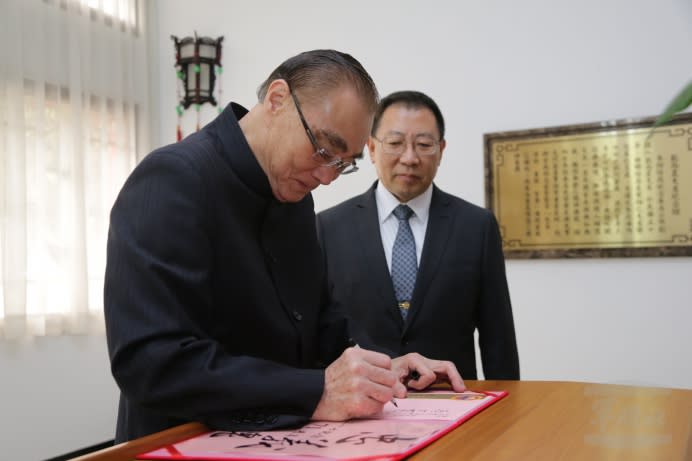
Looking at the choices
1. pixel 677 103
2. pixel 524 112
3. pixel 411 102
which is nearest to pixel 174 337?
pixel 677 103

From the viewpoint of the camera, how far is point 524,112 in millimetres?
4223

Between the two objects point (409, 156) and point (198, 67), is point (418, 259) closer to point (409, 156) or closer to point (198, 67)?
point (409, 156)

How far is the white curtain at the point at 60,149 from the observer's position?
4.30 m

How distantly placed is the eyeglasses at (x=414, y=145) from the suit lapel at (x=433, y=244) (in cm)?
16

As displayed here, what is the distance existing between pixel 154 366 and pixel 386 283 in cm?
144

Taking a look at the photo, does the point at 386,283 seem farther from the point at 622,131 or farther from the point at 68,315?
the point at 68,315

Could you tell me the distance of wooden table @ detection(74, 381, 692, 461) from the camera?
936 mm

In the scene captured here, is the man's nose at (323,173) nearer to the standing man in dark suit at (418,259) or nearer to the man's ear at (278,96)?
the man's ear at (278,96)

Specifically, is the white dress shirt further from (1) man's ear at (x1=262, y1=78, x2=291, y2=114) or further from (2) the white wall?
(2) the white wall

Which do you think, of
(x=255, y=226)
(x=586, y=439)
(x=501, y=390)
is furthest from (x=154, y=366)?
(x=501, y=390)

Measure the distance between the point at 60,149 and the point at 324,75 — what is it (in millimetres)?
3757

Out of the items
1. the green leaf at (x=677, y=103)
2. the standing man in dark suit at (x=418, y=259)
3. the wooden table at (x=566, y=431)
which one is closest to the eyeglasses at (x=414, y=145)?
the standing man in dark suit at (x=418, y=259)

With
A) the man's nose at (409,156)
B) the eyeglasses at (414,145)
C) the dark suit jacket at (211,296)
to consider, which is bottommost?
the dark suit jacket at (211,296)

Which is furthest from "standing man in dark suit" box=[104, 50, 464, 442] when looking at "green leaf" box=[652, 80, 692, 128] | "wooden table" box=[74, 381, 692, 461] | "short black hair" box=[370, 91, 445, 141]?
"short black hair" box=[370, 91, 445, 141]
